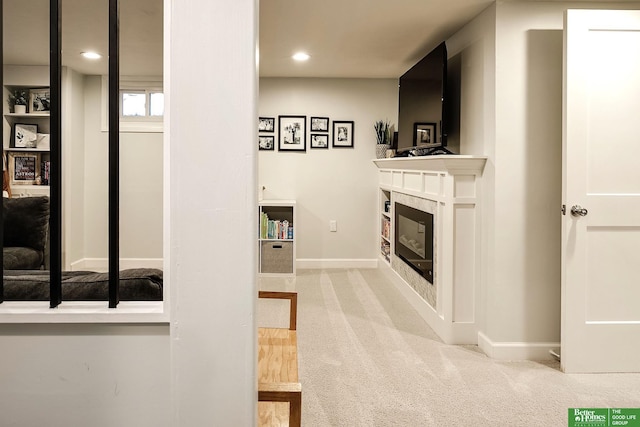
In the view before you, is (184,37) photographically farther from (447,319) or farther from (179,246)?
(447,319)

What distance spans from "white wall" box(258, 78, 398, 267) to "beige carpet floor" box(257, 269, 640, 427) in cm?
221

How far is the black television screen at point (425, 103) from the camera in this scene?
13.2ft

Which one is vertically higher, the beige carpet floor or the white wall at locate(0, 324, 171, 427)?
the white wall at locate(0, 324, 171, 427)

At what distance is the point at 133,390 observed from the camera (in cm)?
136

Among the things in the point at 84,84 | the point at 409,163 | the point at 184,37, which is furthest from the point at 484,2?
the point at 84,84

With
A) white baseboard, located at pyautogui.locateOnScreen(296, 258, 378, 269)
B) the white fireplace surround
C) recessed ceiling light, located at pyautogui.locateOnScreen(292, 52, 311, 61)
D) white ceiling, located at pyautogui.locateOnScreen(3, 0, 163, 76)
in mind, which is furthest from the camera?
white baseboard, located at pyautogui.locateOnScreen(296, 258, 378, 269)

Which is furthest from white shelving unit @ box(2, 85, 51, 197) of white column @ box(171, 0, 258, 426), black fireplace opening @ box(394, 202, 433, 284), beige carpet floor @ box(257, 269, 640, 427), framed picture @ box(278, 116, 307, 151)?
white column @ box(171, 0, 258, 426)

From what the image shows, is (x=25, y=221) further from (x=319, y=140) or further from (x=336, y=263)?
(x=336, y=263)

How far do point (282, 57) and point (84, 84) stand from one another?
9.12 ft

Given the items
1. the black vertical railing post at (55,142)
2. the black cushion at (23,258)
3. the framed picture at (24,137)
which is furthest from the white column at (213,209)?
the framed picture at (24,137)

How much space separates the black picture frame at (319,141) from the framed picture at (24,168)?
312 cm

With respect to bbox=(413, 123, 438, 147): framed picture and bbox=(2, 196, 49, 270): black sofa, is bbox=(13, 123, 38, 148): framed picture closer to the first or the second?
bbox=(2, 196, 49, 270): black sofa

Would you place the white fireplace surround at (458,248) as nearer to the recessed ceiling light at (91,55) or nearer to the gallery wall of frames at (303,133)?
the gallery wall of frames at (303,133)

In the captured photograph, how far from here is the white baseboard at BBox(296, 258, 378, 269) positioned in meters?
6.50
